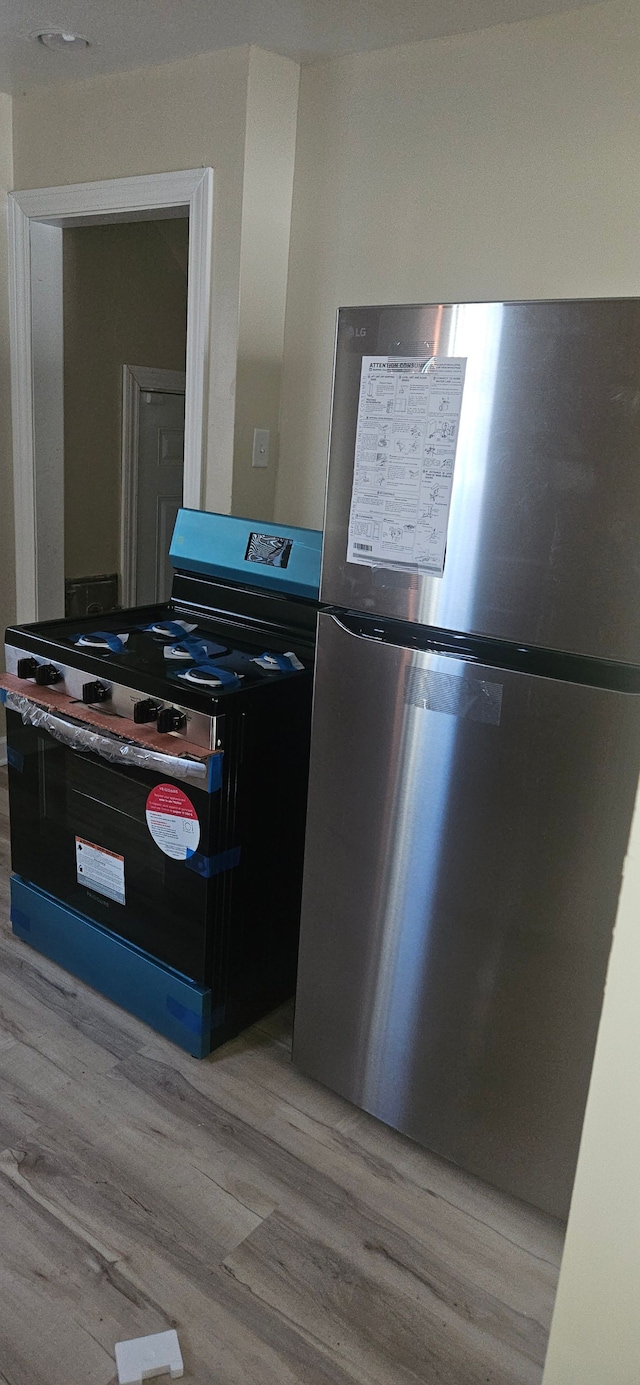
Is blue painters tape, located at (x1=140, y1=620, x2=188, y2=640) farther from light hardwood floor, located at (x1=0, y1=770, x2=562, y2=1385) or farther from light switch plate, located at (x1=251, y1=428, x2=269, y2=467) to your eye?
light hardwood floor, located at (x1=0, y1=770, x2=562, y2=1385)

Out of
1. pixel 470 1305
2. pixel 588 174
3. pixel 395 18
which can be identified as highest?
pixel 395 18

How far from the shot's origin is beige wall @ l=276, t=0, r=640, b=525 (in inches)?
83.3

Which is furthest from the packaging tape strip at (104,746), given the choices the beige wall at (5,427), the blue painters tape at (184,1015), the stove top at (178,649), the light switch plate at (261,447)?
the beige wall at (5,427)

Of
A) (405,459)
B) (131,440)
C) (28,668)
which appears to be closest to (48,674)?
(28,668)

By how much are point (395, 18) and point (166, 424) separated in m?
2.14

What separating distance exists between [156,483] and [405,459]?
2.74 meters

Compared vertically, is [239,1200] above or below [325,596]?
below

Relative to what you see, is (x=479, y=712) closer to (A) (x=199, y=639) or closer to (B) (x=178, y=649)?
(B) (x=178, y=649)

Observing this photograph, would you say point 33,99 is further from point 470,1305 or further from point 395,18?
point 470,1305

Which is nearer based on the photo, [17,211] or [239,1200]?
[239,1200]

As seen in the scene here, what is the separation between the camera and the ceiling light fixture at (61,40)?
2.48 metres

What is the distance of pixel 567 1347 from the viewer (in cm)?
95

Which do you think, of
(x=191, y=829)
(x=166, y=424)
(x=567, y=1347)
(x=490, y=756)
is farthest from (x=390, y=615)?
(x=166, y=424)

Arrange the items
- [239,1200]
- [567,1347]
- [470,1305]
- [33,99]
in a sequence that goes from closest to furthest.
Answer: [567,1347] → [470,1305] → [239,1200] → [33,99]
